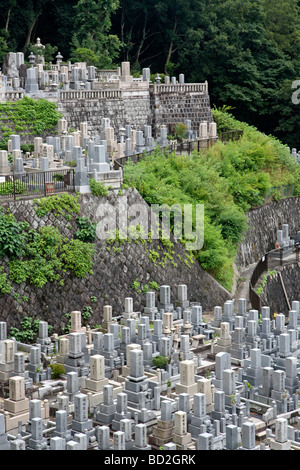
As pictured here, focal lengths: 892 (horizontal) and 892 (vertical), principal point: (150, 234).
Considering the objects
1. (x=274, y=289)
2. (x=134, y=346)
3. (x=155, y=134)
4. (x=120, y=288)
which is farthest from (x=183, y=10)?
(x=134, y=346)

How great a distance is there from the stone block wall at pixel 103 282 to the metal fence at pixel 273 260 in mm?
1224

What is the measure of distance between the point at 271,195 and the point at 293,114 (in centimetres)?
1613

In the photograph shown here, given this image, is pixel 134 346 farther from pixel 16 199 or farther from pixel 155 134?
pixel 155 134

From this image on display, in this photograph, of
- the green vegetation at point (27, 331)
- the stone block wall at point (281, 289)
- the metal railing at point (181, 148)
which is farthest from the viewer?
the metal railing at point (181, 148)

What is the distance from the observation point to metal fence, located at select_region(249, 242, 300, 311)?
31242mm

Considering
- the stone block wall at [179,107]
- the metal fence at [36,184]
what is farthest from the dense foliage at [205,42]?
the metal fence at [36,184]

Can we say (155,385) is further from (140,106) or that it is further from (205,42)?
(205,42)

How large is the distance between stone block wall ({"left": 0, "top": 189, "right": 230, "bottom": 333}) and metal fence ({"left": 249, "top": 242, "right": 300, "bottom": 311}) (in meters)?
1.22

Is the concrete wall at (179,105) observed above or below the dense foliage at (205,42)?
below

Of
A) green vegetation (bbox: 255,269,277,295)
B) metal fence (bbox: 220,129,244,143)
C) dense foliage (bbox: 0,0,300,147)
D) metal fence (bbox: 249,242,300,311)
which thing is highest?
dense foliage (bbox: 0,0,300,147)

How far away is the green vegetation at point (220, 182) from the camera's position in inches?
1231

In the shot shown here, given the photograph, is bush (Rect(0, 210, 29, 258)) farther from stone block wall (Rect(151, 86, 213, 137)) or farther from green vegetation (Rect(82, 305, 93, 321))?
stone block wall (Rect(151, 86, 213, 137))

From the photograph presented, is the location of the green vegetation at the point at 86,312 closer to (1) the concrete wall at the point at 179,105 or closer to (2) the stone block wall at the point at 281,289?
(2) the stone block wall at the point at 281,289

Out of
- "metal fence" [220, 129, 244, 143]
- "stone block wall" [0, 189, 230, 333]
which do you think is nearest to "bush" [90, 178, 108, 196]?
"stone block wall" [0, 189, 230, 333]
